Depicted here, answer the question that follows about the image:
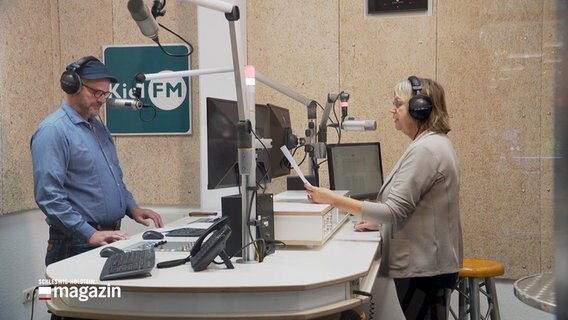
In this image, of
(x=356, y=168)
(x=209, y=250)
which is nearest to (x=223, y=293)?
(x=209, y=250)

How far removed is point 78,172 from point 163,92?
1.27 m

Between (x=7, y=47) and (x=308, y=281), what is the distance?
2.42 m

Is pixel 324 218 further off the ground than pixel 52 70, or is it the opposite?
pixel 52 70

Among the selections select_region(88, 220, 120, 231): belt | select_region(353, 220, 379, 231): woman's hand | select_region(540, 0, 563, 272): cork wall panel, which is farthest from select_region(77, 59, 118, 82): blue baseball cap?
select_region(540, 0, 563, 272): cork wall panel

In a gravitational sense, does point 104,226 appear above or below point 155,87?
below

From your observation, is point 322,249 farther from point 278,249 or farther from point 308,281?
point 308,281

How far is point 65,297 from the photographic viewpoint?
1.35 meters

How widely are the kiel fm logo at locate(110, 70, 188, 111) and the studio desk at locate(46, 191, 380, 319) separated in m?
1.95

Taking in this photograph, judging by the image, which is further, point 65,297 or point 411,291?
point 411,291

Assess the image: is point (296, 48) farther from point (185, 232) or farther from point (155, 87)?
point (185, 232)

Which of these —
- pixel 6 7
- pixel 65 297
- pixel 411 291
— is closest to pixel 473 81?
pixel 411 291

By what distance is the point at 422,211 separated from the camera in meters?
1.84

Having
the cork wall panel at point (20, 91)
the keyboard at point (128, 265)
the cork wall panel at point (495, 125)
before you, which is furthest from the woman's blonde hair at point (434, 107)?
the cork wall panel at point (20, 91)

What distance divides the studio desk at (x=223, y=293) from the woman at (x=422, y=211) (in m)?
0.38
